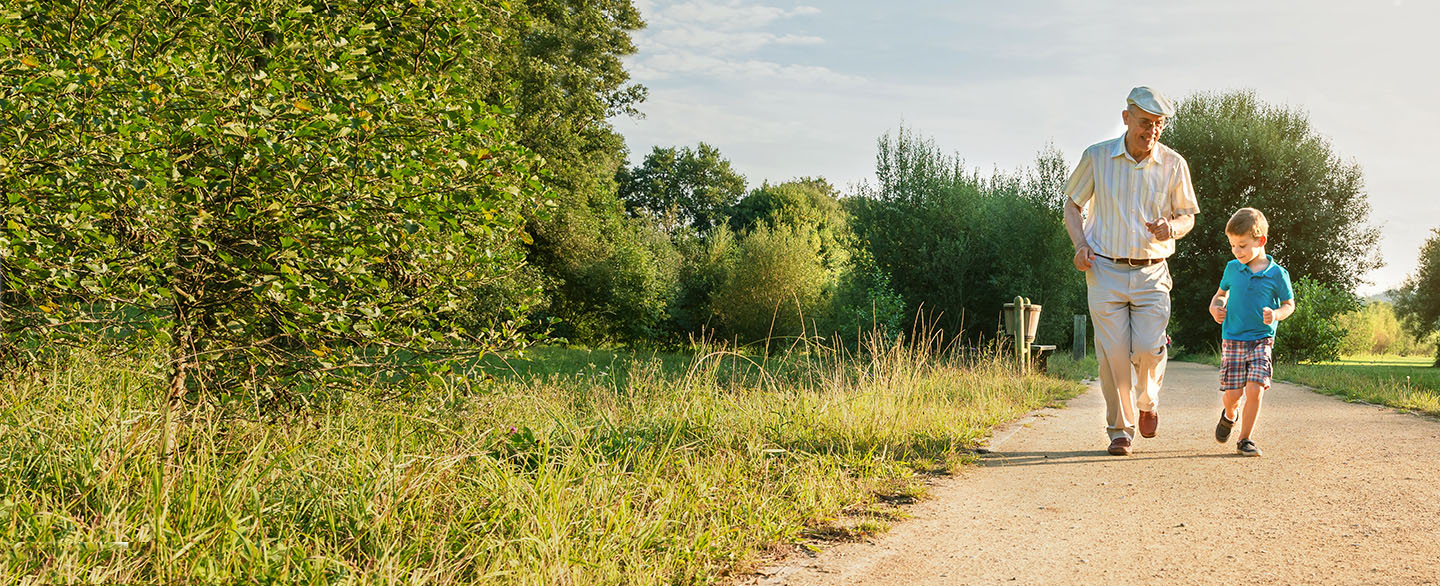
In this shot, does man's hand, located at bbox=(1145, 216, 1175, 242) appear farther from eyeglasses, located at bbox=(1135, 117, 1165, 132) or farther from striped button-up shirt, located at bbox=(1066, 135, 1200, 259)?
eyeglasses, located at bbox=(1135, 117, 1165, 132)

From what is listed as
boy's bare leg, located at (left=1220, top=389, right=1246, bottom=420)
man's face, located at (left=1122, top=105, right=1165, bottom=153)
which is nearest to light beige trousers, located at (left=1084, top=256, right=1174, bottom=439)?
boy's bare leg, located at (left=1220, top=389, right=1246, bottom=420)

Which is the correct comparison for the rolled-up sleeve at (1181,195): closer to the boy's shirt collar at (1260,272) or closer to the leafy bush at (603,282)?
the boy's shirt collar at (1260,272)

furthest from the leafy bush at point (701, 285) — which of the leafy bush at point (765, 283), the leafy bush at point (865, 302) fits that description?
the leafy bush at point (865, 302)

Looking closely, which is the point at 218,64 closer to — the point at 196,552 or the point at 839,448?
the point at 196,552

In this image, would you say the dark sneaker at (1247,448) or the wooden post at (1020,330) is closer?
the dark sneaker at (1247,448)

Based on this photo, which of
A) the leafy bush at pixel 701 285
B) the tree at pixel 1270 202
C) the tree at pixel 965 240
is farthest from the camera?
the leafy bush at pixel 701 285

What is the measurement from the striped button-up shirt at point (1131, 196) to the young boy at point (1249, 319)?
1.43 ft

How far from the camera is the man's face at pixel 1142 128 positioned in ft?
Result: 18.2

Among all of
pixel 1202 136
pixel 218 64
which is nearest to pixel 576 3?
pixel 1202 136

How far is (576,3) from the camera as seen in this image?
2841 cm

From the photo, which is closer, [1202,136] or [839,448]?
[839,448]

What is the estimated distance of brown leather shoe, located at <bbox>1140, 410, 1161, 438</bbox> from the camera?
5.88 metres

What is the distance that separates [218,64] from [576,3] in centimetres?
2489

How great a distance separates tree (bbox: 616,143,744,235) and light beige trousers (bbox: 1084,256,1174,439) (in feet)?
196
